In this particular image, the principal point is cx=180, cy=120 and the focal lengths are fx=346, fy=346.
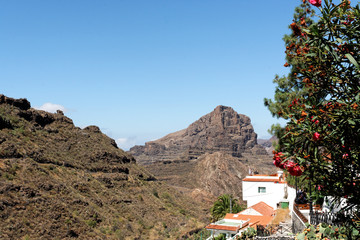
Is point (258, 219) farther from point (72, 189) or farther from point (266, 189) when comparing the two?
point (72, 189)

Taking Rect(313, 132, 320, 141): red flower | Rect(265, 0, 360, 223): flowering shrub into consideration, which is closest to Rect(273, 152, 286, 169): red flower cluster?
Rect(265, 0, 360, 223): flowering shrub

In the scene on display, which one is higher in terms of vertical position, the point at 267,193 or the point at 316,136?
the point at 316,136

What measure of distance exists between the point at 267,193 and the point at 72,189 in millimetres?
28787

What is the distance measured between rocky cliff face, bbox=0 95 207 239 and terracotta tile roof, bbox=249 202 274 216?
2037 centimetres

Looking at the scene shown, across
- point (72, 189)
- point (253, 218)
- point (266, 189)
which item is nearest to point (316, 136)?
point (253, 218)

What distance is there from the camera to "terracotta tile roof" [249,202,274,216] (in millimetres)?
29194

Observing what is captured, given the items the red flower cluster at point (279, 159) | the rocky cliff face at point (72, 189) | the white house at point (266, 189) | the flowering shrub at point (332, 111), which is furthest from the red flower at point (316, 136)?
the rocky cliff face at point (72, 189)

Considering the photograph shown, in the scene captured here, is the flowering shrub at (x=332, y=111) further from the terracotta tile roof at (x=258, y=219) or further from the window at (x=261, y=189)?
the window at (x=261, y=189)

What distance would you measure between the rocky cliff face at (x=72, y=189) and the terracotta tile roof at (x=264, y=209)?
20368 mm

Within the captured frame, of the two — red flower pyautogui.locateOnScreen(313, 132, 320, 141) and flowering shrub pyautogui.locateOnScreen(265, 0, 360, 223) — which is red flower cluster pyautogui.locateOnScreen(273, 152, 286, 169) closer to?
flowering shrub pyautogui.locateOnScreen(265, 0, 360, 223)

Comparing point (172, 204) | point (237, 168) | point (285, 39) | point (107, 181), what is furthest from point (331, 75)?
point (237, 168)

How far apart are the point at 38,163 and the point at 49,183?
5776 mm

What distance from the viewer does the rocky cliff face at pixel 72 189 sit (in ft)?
126

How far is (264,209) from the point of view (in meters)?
30.1
